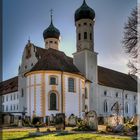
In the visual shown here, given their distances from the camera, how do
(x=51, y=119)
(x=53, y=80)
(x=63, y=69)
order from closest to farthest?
(x=51, y=119) < (x=53, y=80) < (x=63, y=69)

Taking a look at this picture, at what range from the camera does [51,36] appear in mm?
44562

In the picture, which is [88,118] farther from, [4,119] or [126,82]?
[126,82]

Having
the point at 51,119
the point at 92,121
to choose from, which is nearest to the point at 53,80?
the point at 51,119

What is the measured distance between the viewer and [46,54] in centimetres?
3734

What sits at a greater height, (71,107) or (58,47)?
(58,47)

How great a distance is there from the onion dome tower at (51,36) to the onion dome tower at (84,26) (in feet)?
16.1

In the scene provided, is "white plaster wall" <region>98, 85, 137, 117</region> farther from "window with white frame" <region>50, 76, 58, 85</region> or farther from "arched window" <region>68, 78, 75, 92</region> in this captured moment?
"window with white frame" <region>50, 76, 58, 85</region>

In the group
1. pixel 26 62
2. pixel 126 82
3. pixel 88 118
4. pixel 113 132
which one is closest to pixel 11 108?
pixel 26 62

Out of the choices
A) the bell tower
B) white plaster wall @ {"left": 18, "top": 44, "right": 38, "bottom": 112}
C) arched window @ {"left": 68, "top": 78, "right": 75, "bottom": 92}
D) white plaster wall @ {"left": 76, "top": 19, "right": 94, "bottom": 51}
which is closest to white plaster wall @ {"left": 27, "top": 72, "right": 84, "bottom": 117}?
arched window @ {"left": 68, "top": 78, "right": 75, "bottom": 92}

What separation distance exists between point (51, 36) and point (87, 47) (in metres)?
7.22

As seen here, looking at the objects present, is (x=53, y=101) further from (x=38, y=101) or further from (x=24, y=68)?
(x=24, y=68)

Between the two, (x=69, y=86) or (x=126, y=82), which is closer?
(x=69, y=86)

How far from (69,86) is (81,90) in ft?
7.09

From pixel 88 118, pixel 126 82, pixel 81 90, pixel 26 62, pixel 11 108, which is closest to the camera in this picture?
pixel 88 118
